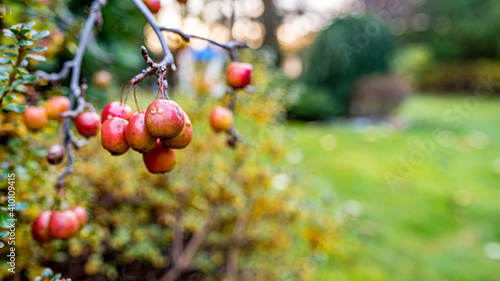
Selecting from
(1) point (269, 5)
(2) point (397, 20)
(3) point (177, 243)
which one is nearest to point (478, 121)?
(1) point (269, 5)

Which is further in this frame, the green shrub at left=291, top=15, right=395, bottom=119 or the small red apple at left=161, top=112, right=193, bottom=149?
the green shrub at left=291, top=15, right=395, bottom=119

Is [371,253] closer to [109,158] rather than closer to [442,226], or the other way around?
[442,226]

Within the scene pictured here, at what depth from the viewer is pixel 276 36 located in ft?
42.7

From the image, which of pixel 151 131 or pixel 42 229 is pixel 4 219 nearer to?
pixel 42 229

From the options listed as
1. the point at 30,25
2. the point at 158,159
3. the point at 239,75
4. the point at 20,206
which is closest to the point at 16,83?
the point at 30,25

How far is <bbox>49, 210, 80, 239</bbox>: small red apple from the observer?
965mm

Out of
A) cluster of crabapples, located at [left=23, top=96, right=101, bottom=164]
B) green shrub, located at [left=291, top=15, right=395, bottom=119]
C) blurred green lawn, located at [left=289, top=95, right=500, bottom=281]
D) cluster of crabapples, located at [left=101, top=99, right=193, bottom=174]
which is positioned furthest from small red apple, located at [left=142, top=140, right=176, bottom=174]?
green shrub, located at [left=291, top=15, right=395, bottom=119]

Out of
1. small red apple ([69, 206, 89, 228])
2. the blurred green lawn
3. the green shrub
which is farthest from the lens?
the green shrub

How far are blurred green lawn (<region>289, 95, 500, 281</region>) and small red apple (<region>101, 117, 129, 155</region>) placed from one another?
1.38 m

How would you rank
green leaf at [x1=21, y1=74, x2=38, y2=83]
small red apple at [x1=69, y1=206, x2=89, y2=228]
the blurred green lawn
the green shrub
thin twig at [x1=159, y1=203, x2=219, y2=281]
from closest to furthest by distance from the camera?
green leaf at [x1=21, y1=74, x2=38, y2=83]
small red apple at [x1=69, y1=206, x2=89, y2=228]
thin twig at [x1=159, y1=203, x2=219, y2=281]
the blurred green lawn
the green shrub

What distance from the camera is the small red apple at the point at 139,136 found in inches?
27.0

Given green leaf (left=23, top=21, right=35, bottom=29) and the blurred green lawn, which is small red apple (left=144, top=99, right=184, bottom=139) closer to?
green leaf (left=23, top=21, right=35, bottom=29)

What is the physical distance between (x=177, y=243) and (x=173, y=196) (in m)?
0.24

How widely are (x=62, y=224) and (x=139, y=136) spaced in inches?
17.7
